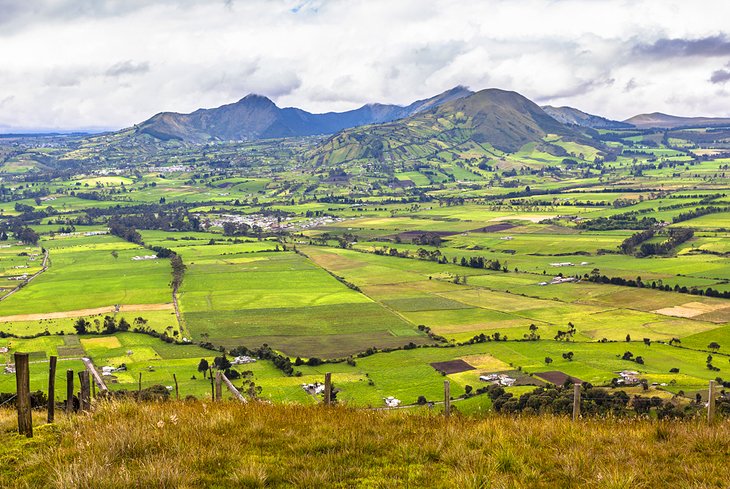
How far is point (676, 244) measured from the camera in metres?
149

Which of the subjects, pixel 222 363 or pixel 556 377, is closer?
pixel 556 377

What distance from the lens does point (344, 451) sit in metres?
10.2

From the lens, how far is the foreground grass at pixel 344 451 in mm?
9086

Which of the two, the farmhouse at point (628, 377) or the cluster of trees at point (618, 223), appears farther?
the cluster of trees at point (618, 223)

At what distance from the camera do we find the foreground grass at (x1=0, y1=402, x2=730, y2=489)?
9086mm

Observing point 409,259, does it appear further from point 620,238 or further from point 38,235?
point 38,235

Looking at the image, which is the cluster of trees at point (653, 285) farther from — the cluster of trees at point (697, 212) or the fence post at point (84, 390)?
the fence post at point (84, 390)

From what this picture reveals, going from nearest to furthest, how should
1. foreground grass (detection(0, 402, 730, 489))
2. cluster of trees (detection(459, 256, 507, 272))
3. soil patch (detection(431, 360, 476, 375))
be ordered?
foreground grass (detection(0, 402, 730, 489)) < soil patch (detection(431, 360, 476, 375)) < cluster of trees (detection(459, 256, 507, 272))

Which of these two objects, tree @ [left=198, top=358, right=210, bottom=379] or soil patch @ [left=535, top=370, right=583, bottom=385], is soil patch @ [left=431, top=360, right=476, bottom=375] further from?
tree @ [left=198, top=358, right=210, bottom=379]

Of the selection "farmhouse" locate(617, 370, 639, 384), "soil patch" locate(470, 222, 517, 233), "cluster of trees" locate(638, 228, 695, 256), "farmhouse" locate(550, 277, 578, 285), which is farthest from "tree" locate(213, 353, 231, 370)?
"soil patch" locate(470, 222, 517, 233)

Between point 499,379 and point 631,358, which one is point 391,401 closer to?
point 499,379

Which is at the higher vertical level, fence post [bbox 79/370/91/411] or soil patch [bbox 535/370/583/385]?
fence post [bbox 79/370/91/411]

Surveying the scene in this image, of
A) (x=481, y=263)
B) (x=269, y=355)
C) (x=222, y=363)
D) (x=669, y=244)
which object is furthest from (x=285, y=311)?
(x=669, y=244)

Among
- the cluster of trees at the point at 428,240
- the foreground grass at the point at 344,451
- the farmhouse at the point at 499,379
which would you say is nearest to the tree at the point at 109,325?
the farmhouse at the point at 499,379
